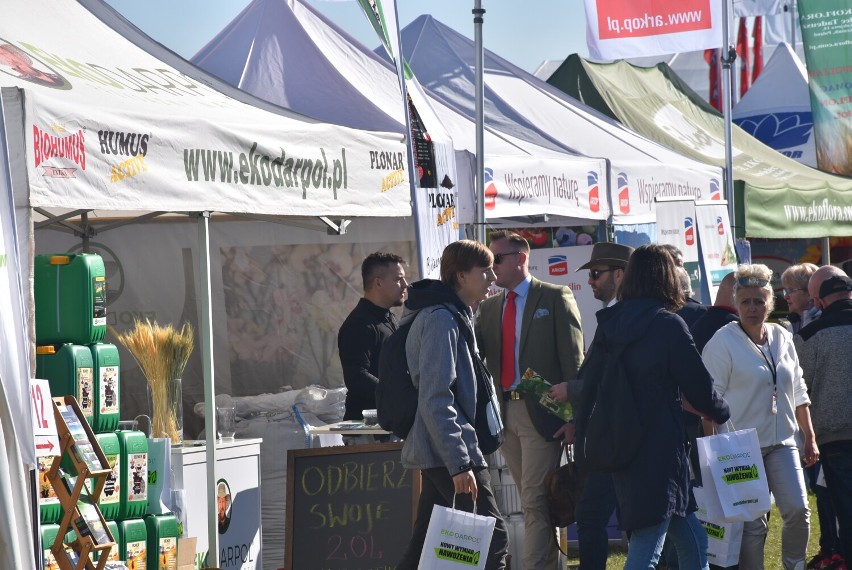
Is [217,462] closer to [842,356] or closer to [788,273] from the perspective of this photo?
[842,356]

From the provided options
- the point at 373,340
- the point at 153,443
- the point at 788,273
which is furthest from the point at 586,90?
the point at 153,443

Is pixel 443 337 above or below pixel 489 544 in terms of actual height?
above

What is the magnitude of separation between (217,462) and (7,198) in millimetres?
2951

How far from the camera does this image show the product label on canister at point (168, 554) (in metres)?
5.75

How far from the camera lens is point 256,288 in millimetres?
8602

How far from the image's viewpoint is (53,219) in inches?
268

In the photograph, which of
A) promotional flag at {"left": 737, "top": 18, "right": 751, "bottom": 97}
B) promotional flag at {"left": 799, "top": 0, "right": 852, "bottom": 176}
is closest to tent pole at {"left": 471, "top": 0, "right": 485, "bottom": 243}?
promotional flag at {"left": 799, "top": 0, "right": 852, "bottom": 176}

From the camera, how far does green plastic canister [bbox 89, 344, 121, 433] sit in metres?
5.39

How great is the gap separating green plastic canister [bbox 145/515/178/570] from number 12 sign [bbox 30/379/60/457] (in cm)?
144

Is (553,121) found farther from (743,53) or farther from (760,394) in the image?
(743,53)

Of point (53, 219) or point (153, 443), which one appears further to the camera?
point (53, 219)

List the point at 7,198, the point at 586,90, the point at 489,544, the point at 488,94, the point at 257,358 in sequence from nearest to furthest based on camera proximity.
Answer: the point at 7,198 < the point at 489,544 < the point at 257,358 < the point at 488,94 < the point at 586,90

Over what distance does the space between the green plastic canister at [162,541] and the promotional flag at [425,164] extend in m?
1.68

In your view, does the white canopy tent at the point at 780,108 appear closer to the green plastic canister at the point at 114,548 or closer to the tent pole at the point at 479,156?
the tent pole at the point at 479,156
